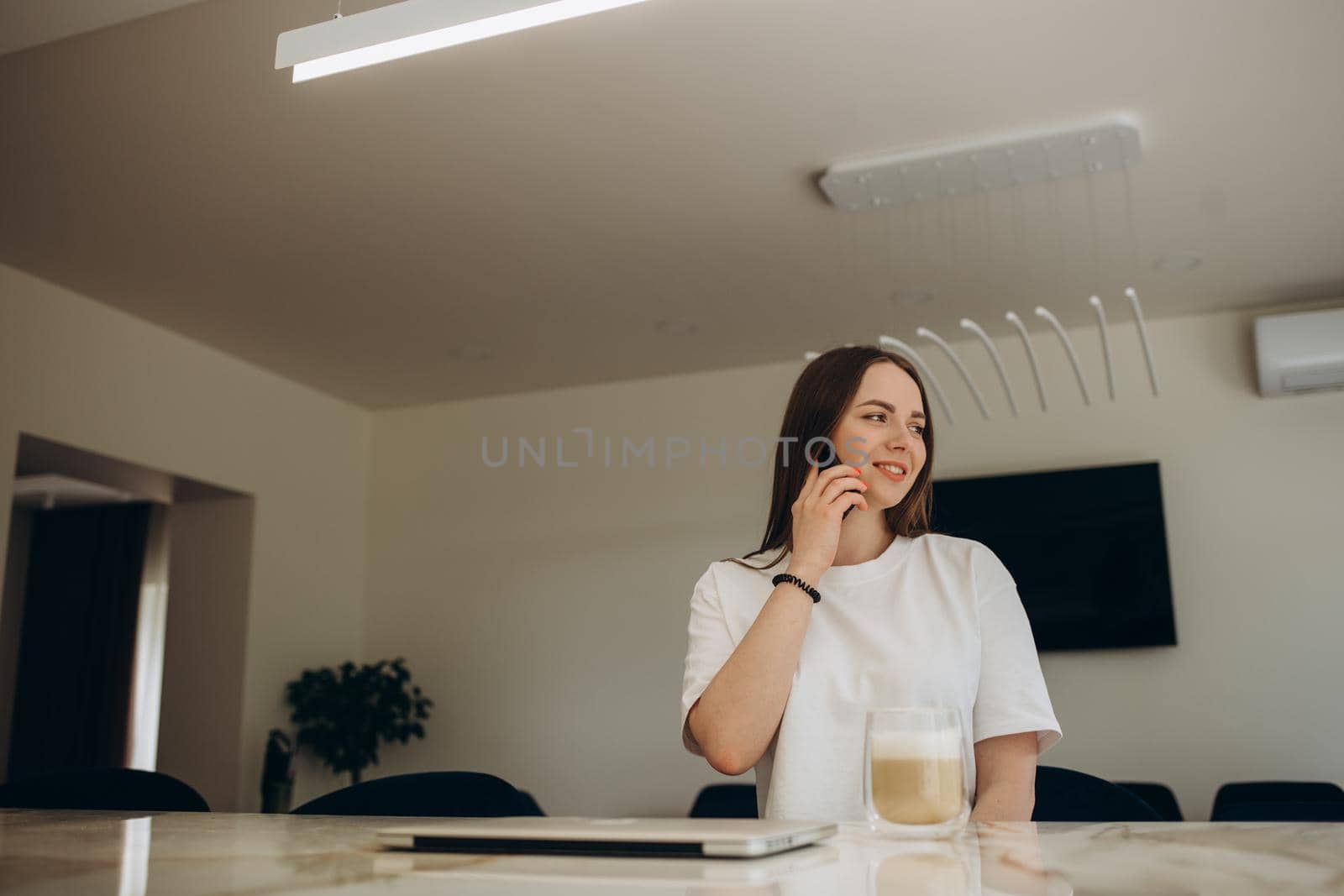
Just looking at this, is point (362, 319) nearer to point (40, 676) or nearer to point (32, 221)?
point (32, 221)

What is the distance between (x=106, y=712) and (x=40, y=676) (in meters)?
0.60

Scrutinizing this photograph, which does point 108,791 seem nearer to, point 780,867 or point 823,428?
point 823,428

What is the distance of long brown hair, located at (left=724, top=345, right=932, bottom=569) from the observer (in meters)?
1.66

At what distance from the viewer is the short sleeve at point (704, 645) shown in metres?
1.50

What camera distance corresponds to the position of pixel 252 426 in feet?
18.6

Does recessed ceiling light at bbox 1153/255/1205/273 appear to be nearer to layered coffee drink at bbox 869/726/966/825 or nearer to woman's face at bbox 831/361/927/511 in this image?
woman's face at bbox 831/361/927/511

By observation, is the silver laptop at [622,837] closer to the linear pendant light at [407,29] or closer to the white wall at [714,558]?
the linear pendant light at [407,29]

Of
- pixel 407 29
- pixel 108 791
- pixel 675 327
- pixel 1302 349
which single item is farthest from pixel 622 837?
pixel 1302 349

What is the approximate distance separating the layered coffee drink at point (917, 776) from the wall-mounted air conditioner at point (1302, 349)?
14.8ft

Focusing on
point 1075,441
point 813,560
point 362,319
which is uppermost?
point 362,319

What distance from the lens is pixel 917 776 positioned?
0.91 m

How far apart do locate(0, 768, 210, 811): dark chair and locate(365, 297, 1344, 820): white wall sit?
3.71 metres

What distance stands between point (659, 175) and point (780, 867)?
3358mm

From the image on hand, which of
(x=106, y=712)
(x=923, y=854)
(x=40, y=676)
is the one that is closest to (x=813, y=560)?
(x=923, y=854)
